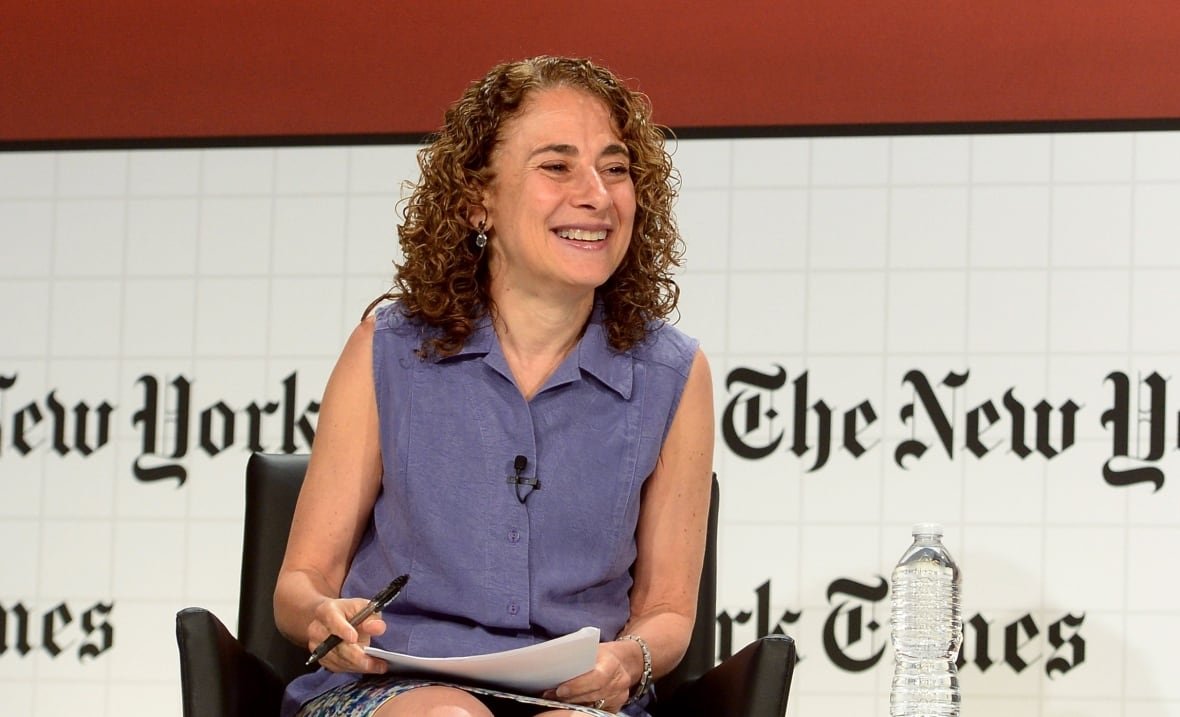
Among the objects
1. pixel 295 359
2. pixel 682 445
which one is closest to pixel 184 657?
pixel 682 445

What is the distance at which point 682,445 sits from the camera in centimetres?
236

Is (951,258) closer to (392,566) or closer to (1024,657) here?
(1024,657)

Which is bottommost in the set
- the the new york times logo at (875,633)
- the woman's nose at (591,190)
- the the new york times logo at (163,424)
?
the the new york times logo at (875,633)

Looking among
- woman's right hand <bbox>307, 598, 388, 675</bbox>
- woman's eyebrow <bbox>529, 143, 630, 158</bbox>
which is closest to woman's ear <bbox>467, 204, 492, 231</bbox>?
woman's eyebrow <bbox>529, 143, 630, 158</bbox>

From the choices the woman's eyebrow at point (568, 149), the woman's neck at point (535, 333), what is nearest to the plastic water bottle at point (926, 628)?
the woman's neck at point (535, 333)

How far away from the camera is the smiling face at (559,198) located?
7.48 feet

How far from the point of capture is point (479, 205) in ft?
7.81

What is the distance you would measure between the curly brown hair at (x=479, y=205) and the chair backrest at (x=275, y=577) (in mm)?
353

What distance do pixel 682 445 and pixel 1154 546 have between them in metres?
1.54

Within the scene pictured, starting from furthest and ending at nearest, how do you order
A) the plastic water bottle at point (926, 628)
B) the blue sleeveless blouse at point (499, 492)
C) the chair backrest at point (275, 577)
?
the chair backrest at point (275, 577) < the blue sleeveless blouse at point (499, 492) < the plastic water bottle at point (926, 628)

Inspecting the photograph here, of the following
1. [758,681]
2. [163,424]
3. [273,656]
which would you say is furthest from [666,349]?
[163,424]

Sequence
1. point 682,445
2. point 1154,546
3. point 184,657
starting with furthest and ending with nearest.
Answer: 1. point 1154,546
2. point 682,445
3. point 184,657

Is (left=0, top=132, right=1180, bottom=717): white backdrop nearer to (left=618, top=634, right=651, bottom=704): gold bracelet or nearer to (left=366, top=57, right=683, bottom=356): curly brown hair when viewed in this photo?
(left=366, top=57, right=683, bottom=356): curly brown hair

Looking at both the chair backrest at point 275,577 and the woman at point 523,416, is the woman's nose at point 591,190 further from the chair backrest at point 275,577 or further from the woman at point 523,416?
the chair backrest at point 275,577
